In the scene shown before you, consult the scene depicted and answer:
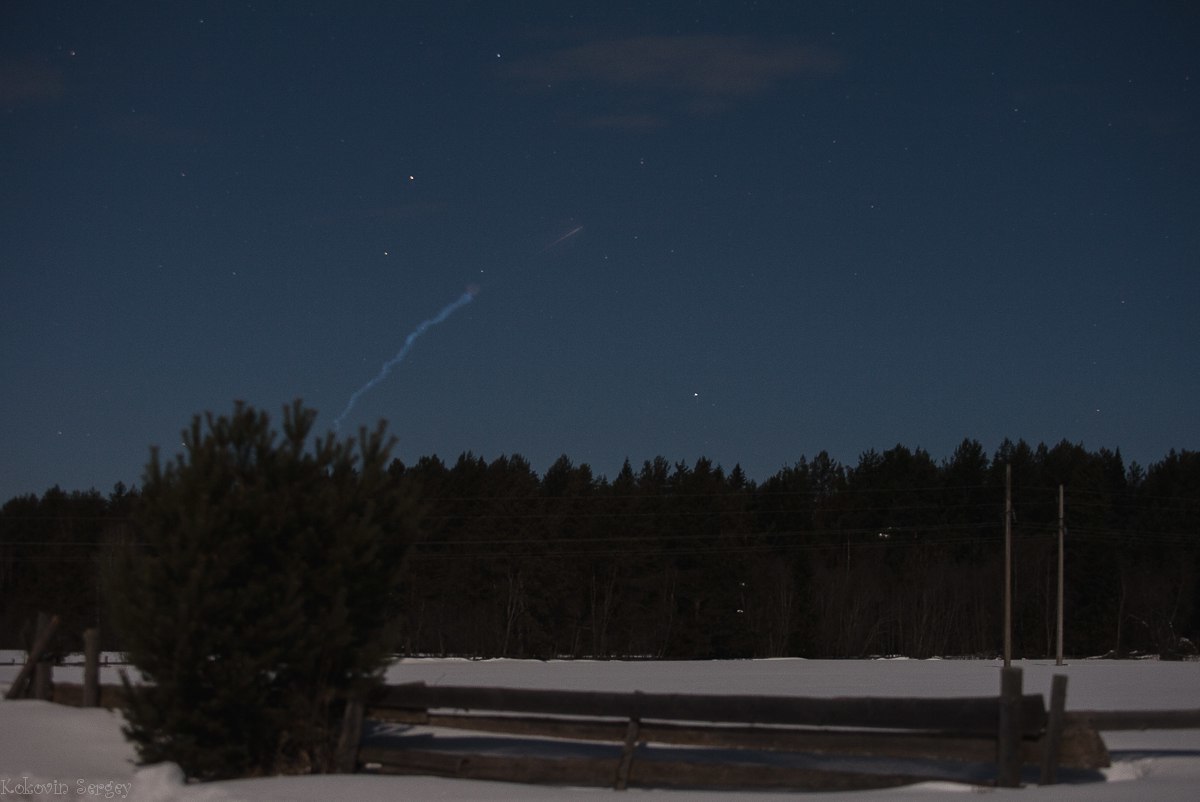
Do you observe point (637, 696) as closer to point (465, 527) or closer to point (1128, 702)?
point (1128, 702)

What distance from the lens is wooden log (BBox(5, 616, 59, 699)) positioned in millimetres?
17281

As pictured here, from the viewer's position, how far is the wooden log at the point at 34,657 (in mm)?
17281

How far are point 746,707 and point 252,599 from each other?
5.49m

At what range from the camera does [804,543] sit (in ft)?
292

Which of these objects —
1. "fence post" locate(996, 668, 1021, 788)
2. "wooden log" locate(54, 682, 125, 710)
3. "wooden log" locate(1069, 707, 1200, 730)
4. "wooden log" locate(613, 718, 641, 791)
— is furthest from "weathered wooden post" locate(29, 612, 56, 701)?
"wooden log" locate(1069, 707, 1200, 730)

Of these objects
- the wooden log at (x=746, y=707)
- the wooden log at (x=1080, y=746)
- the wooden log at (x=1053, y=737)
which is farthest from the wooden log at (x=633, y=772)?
the wooden log at (x=1080, y=746)

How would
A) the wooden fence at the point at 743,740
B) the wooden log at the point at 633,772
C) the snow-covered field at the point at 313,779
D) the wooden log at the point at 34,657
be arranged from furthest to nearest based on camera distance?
the wooden log at the point at 34,657 < the wooden log at the point at 633,772 < the wooden fence at the point at 743,740 < the snow-covered field at the point at 313,779

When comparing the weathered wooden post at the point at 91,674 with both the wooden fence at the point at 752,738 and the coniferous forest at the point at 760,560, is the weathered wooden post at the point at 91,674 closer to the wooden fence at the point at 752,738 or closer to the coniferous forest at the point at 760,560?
the wooden fence at the point at 752,738

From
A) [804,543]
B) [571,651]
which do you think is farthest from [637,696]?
[804,543]

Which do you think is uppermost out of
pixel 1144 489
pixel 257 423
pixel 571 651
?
pixel 1144 489

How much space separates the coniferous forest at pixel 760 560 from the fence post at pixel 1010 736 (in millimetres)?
67544

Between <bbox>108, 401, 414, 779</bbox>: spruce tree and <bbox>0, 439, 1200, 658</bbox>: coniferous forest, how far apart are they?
64.3 m

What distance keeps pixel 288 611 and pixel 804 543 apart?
78.7 metres

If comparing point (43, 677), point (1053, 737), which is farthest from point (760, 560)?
point (1053, 737)
